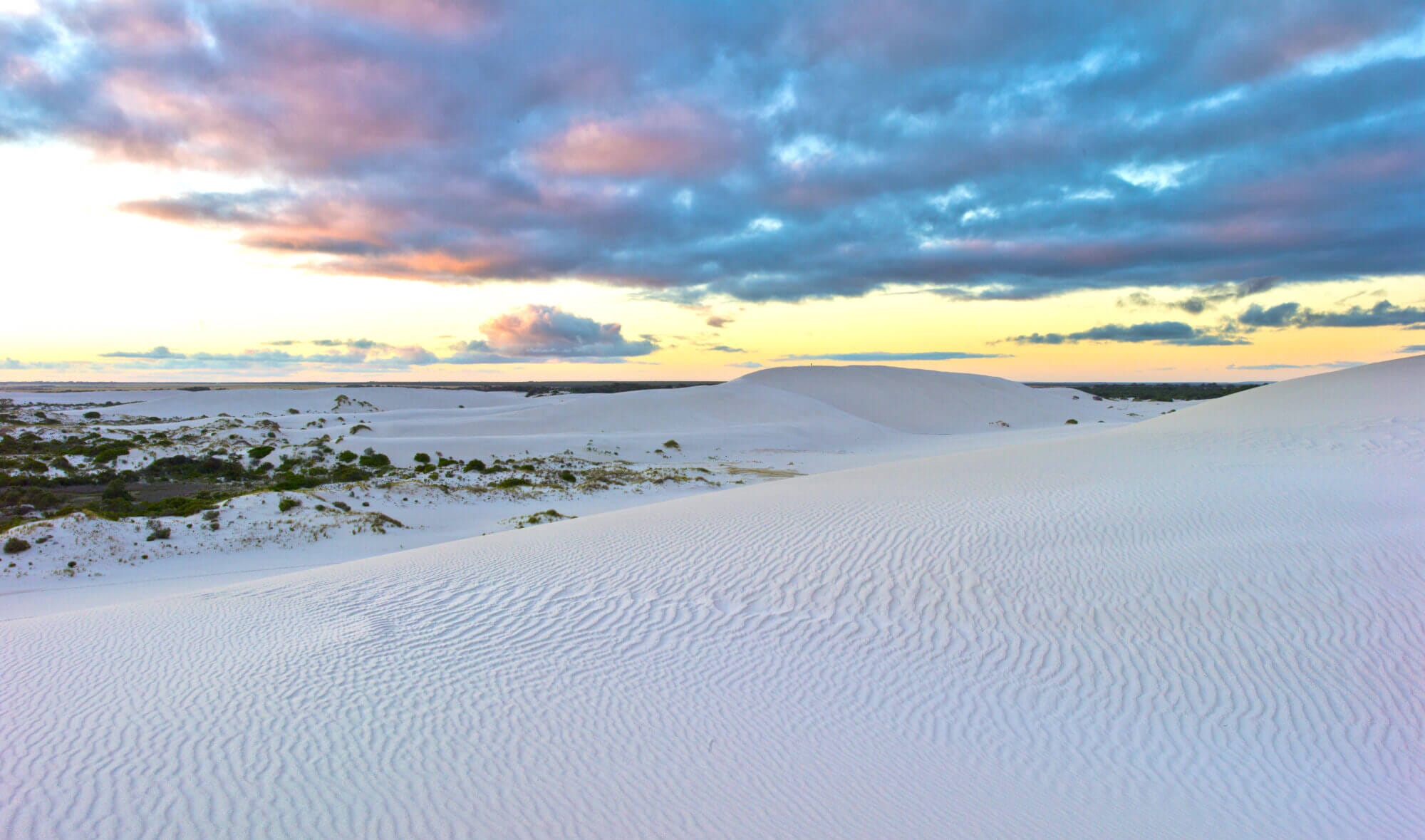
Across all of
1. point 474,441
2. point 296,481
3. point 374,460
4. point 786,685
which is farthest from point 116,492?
point 786,685

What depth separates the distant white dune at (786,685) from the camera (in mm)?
4199

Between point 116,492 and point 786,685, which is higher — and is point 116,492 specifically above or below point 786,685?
below

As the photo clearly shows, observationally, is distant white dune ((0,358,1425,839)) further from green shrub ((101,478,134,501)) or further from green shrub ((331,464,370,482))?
green shrub ((331,464,370,482))

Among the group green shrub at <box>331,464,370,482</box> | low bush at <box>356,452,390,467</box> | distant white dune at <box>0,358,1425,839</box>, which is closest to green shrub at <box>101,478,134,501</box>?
green shrub at <box>331,464,370,482</box>

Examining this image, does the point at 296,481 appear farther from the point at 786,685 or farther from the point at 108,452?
the point at 786,685

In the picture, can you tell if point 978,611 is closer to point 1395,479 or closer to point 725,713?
point 725,713

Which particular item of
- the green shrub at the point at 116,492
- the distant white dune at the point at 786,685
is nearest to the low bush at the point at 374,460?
the green shrub at the point at 116,492

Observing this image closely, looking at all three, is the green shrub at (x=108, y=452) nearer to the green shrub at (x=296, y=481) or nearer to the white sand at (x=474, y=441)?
the white sand at (x=474, y=441)

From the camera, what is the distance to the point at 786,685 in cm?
593

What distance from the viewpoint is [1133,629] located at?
22.1 ft

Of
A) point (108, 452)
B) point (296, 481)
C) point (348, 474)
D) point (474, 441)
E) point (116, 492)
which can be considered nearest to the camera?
point (116, 492)

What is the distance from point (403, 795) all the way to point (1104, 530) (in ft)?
27.8

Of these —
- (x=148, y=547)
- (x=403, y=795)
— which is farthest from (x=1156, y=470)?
(x=148, y=547)

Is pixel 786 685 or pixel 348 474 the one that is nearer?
pixel 786 685
